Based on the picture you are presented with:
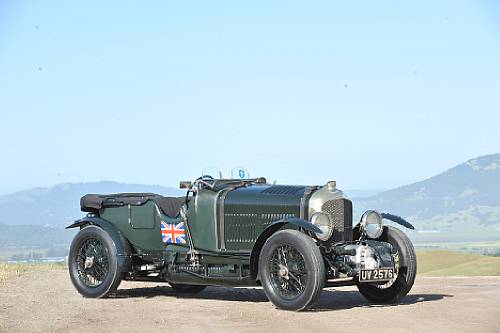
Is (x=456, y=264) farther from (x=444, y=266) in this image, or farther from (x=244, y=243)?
(x=244, y=243)

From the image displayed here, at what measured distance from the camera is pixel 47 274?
2058cm

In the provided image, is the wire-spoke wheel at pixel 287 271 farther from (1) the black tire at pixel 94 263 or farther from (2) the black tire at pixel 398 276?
(1) the black tire at pixel 94 263

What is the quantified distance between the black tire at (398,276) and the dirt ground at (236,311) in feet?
0.59

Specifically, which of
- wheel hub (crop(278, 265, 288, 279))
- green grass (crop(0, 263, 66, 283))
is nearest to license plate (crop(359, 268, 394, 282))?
wheel hub (crop(278, 265, 288, 279))

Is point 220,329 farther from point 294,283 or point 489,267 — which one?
point 489,267

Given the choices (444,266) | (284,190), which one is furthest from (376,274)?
(444,266)

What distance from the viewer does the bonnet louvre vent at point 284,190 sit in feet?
48.0

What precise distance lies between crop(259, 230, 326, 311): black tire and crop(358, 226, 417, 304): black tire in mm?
1479

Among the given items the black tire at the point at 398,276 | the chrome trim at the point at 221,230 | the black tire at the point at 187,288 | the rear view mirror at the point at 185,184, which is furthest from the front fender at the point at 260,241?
the black tire at the point at 187,288

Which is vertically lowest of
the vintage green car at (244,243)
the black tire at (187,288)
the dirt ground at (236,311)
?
the dirt ground at (236,311)

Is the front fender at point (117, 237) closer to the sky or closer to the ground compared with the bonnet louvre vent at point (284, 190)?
closer to the ground

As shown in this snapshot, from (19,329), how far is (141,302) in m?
3.13

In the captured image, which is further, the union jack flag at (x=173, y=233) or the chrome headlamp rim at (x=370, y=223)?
the union jack flag at (x=173, y=233)

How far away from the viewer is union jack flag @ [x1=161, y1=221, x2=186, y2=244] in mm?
15641
